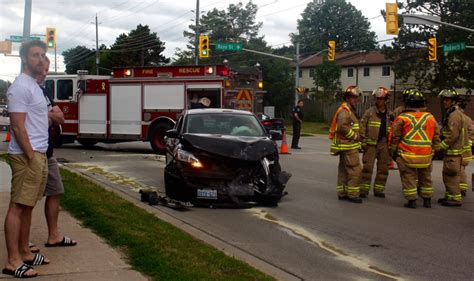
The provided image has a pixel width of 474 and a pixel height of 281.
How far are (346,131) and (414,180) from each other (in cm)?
132

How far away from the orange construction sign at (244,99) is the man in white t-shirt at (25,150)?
12870mm

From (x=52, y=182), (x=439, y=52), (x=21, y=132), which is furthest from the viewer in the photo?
(x=439, y=52)

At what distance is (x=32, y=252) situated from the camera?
5.36 metres

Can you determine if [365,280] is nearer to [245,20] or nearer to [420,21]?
[420,21]

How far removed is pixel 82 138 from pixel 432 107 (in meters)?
A: 37.5

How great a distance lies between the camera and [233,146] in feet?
28.6

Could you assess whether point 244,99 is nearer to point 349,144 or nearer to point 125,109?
point 125,109

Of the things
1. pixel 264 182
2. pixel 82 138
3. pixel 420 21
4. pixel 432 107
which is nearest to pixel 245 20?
pixel 432 107

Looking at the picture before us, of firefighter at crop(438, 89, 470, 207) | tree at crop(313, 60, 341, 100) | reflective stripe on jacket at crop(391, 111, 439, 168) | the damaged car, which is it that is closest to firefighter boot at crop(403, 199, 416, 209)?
reflective stripe on jacket at crop(391, 111, 439, 168)

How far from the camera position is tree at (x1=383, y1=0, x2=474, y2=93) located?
42.7m

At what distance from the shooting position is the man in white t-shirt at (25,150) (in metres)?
4.73

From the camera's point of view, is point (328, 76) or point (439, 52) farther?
point (328, 76)

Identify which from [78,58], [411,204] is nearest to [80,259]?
[411,204]

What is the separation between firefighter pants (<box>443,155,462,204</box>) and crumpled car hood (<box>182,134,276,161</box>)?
294 centimetres
